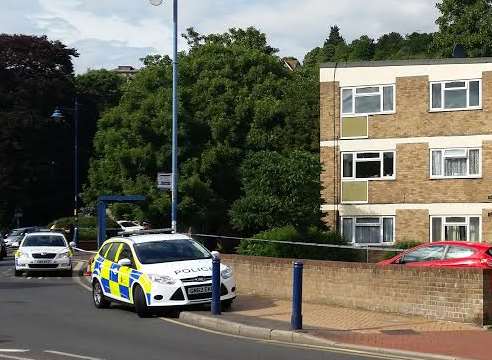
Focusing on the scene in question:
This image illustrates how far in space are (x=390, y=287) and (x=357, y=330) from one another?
2.34 meters

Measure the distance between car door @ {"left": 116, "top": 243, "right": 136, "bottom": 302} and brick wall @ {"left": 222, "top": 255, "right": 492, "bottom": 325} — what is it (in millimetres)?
3625


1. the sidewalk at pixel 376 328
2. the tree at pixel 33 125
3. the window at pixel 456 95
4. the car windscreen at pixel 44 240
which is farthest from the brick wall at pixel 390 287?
the tree at pixel 33 125

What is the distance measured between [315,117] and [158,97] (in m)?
7.97

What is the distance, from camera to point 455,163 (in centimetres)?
3228

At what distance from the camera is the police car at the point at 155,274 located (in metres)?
15.1

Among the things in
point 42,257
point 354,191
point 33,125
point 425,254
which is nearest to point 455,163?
point 354,191

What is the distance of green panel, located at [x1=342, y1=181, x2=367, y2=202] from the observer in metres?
33.5

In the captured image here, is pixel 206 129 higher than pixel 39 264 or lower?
higher

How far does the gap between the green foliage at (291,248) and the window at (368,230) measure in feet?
22.8

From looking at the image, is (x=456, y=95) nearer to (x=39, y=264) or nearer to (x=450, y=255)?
(x=450, y=255)

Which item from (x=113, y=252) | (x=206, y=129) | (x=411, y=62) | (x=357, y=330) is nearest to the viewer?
(x=357, y=330)

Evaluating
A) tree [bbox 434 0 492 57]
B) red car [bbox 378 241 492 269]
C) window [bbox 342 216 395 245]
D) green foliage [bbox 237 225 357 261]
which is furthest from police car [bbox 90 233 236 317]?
tree [bbox 434 0 492 57]

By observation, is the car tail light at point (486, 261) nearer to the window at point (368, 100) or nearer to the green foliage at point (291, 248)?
the green foliage at point (291, 248)

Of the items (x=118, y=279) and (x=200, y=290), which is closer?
(x=200, y=290)
